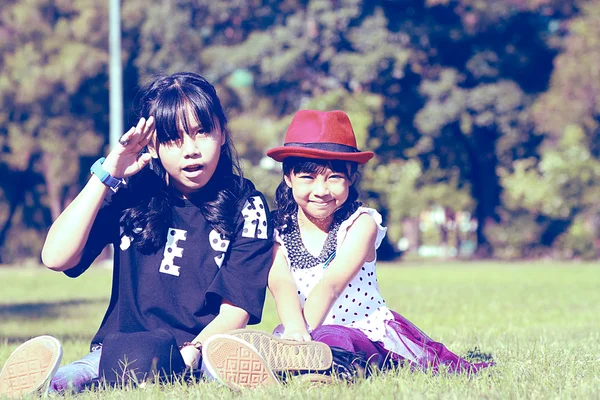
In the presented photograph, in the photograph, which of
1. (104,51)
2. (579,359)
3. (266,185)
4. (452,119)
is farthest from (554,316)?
(104,51)

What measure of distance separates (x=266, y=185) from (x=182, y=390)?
24816mm

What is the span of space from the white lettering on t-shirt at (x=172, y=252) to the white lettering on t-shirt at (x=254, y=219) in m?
0.29

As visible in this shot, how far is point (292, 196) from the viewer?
16.1 feet

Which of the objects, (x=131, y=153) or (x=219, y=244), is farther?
(x=219, y=244)

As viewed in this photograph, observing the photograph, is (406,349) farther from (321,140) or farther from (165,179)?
(165,179)

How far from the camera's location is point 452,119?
30.6m

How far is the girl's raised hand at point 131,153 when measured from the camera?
426 cm

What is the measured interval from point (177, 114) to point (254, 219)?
601mm

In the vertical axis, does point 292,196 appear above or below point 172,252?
above

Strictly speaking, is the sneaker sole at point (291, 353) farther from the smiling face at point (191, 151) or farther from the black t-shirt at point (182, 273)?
the smiling face at point (191, 151)

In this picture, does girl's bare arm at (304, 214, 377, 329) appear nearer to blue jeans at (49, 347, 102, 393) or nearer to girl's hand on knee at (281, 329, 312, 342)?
girl's hand on knee at (281, 329, 312, 342)

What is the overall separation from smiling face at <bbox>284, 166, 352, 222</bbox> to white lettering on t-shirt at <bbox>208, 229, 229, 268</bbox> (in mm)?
444

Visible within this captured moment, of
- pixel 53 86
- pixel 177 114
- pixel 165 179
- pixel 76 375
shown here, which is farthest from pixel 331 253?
pixel 53 86

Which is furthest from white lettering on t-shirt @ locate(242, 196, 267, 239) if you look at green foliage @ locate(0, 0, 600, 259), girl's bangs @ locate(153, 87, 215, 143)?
green foliage @ locate(0, 0, 600, 259)
